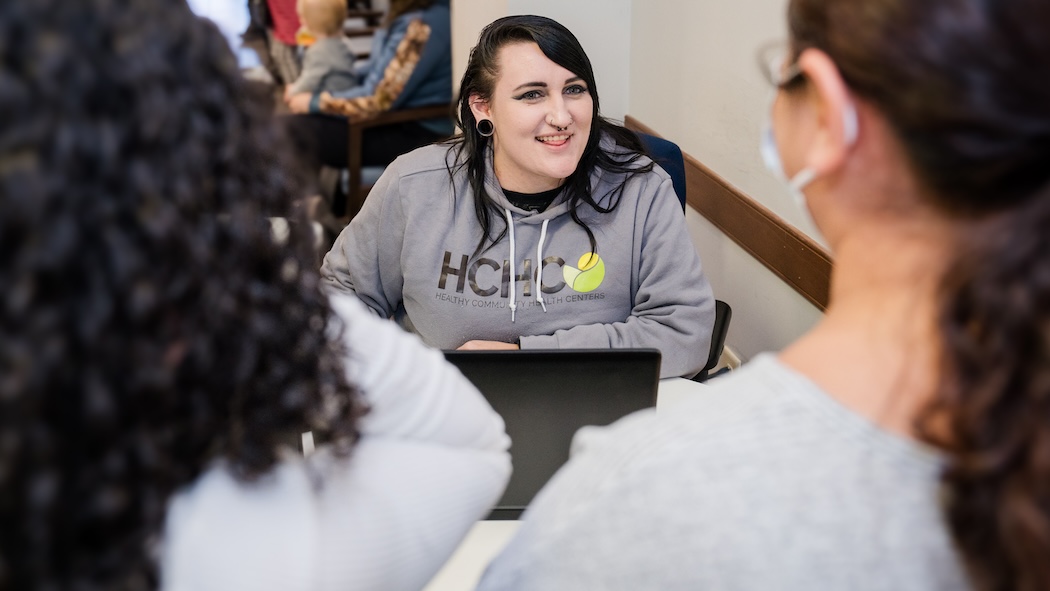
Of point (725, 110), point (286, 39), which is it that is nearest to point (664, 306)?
point (725, 110)

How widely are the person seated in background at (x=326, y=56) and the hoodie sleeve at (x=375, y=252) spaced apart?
90.6 inches

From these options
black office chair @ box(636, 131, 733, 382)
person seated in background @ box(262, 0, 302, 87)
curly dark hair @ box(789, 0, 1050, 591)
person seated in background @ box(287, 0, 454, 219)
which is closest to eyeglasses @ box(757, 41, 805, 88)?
curly dark hair @ box(789, 0, 1050, 591)

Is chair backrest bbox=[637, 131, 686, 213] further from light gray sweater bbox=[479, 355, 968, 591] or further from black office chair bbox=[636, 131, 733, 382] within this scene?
light gray sweater bbox=[479, 355, 968, 591]

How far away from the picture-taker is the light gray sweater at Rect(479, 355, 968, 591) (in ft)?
1.84

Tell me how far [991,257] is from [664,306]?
44.9 inches

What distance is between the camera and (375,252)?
1.74 meters

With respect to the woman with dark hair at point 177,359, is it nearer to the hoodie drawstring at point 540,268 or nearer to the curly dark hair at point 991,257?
the curly dark hair at point 991,257

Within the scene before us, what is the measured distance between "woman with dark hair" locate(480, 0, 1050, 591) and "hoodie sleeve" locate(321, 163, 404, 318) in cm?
111

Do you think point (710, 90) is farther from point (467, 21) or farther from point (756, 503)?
point (756, 503)

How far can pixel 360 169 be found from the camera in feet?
11.2

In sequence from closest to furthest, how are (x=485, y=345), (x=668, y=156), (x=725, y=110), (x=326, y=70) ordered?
(x=485, y=345) < (x=668, y=156) < (x=725, y=110) < (x=326, y=70)

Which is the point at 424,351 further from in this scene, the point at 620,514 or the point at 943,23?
the point at 943,23

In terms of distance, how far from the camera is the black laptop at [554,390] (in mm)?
1066

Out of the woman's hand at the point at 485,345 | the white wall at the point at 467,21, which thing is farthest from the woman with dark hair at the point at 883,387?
the white wall at the point at 467,21
